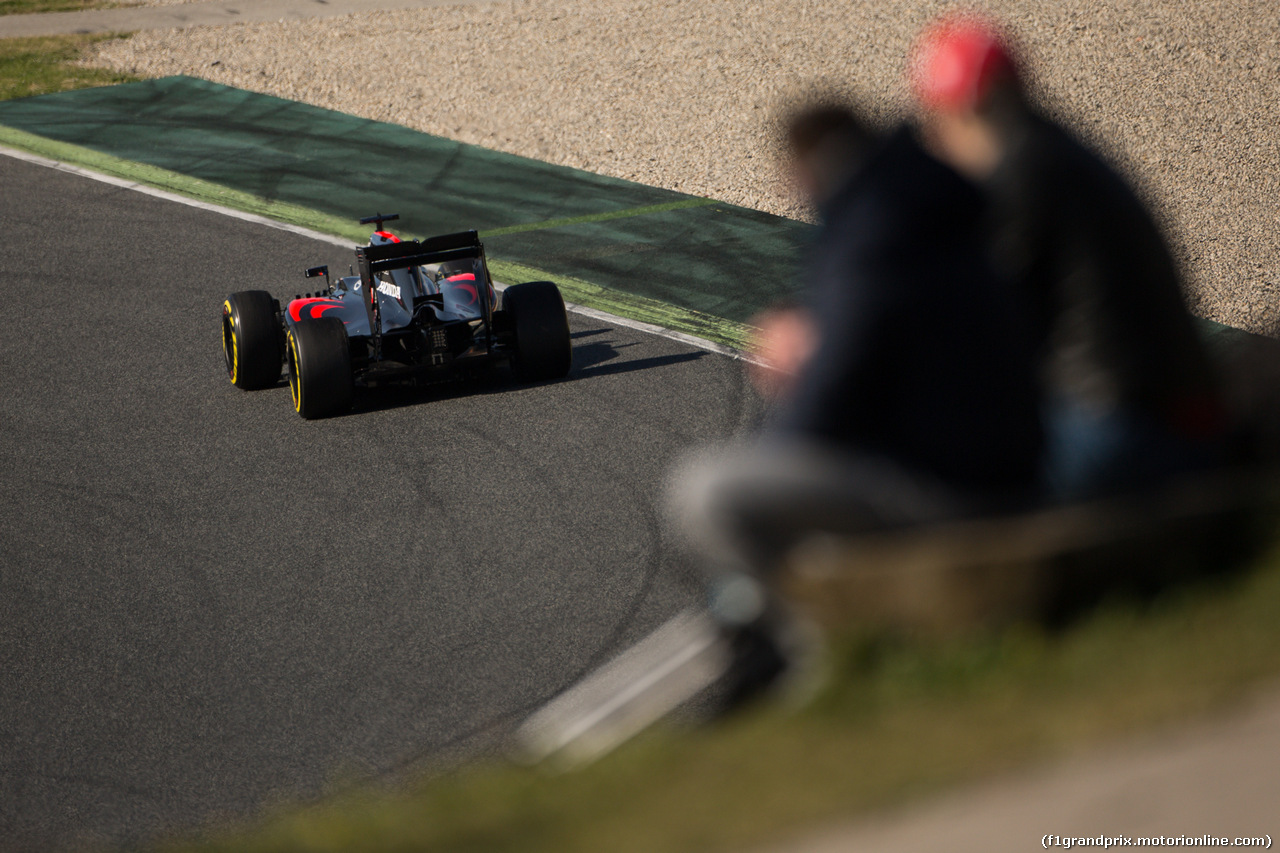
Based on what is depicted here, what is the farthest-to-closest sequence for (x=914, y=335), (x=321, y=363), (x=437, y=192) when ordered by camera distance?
(x=437, y=192) < (x=321, y=363) < (x=914, y=335)

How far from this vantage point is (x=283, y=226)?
1669cm

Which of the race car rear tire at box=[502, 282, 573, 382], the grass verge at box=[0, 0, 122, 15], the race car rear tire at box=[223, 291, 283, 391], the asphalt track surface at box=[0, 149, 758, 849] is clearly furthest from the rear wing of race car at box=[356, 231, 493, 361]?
the grass verge at box=[0, 0, 122, 15]

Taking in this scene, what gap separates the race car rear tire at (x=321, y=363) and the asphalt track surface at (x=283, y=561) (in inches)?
10.8

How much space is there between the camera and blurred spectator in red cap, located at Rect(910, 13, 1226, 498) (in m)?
3.81

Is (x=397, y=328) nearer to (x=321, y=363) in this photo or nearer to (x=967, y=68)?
(x=321, y=363)

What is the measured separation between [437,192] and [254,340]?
7.50 m

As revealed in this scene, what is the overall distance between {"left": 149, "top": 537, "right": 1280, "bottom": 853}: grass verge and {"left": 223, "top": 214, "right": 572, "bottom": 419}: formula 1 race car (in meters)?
7.01

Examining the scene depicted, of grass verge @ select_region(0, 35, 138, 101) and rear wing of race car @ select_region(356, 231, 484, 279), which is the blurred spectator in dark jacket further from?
grass verge @ select_region(0, 35, 138, 101)

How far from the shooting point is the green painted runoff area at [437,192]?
1482cm

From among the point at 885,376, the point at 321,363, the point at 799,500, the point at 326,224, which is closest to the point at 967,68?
the point at 885,376

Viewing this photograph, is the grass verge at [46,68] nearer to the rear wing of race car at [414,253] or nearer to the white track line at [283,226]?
the white track line at [283,226]

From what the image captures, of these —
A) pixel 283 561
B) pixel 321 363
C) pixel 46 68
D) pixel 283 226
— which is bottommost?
pixel 283 561

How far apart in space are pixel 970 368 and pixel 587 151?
56.4ft

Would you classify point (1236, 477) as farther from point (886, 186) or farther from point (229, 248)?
point (229, 248)
